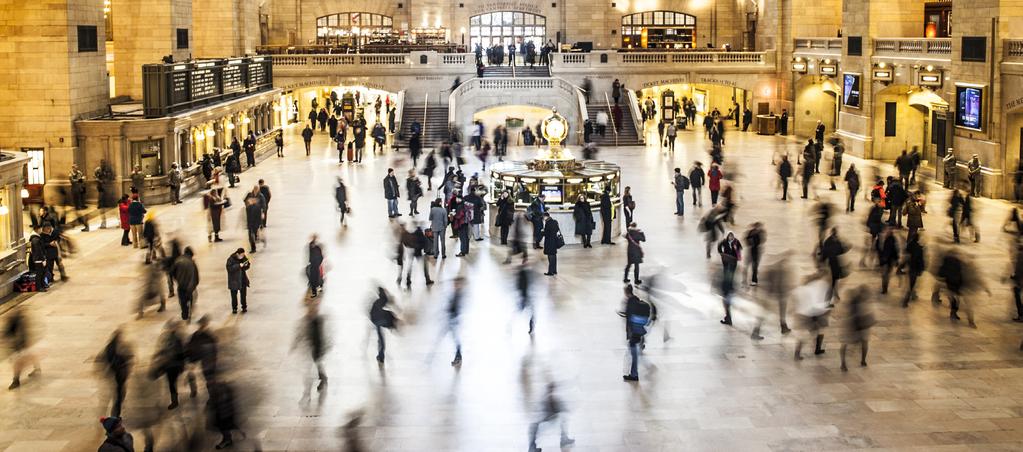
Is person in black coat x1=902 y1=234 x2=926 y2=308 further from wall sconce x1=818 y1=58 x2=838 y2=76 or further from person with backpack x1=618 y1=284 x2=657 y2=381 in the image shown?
wall sconce x1=818 y1=58 x2=838 y2=76

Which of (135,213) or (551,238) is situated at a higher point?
(135,213)

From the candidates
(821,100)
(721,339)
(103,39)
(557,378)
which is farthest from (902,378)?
(821,100)

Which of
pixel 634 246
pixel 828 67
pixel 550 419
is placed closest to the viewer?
pixel 550 419

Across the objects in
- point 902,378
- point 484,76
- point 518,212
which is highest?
point 484,76

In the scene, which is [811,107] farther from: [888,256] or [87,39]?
[87,39]

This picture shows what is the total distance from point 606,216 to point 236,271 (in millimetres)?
8534

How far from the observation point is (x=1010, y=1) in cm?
2944

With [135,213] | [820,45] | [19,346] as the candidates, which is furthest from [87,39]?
[820,45]

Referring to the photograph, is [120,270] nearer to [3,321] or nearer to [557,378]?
[3,321]

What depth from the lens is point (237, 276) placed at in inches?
666

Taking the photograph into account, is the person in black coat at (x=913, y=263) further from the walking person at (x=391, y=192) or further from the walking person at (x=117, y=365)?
the walking person at (x=117, y=365)

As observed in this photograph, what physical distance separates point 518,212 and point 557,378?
8952mm

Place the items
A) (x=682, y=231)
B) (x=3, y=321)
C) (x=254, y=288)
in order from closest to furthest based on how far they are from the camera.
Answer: (x=3, y=321)
(x=254, y=288)
(x=682, y=231)

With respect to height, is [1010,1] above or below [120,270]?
above
